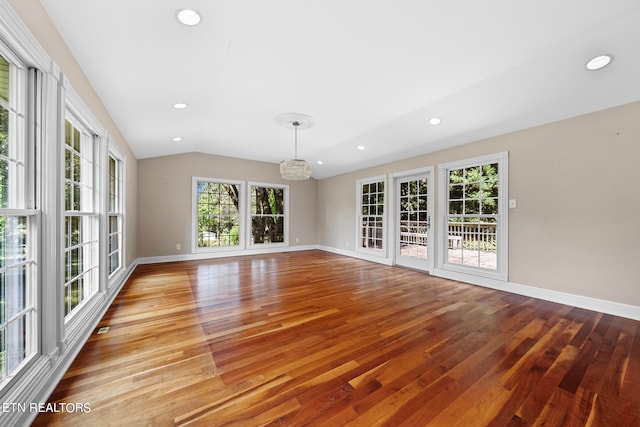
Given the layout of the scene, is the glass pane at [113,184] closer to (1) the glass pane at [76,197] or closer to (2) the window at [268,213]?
(1) the glass pane at [76,197]

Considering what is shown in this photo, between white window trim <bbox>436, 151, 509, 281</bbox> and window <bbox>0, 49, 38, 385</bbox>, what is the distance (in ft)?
16.3

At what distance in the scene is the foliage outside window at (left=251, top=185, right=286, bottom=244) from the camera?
7008mm

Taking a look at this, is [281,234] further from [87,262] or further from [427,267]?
[87,262]

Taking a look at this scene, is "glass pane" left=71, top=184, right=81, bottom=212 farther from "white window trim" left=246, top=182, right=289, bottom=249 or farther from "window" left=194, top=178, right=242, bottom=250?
"white window trim" left=246, top=182, right=289, bottom=249

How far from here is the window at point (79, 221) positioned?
2.23m

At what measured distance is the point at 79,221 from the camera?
2570 mm

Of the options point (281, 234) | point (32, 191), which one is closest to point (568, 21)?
point (32, 191)

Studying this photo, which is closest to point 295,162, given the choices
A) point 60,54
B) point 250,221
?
point 60,54

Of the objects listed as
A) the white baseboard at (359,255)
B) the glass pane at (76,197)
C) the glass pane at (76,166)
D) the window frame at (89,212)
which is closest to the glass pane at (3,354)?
the window frame at (89,212)

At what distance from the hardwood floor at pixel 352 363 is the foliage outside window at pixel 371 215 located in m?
2.77

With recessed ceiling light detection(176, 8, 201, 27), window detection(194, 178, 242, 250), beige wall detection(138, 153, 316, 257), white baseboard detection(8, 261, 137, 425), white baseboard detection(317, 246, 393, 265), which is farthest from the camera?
window detection(194, 178, 242, 250)

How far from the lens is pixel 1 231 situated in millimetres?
1332

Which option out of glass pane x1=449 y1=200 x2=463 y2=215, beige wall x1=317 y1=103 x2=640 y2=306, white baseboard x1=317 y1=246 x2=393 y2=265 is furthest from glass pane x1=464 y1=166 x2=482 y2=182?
white baseboard x1=317 y1=246 x2=393 y2=265

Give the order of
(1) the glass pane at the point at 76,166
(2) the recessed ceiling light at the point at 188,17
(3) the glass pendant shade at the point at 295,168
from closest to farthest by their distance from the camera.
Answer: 1. (2) the recessed ceiling light at the point at 188,17
2. (1) the glass pane at the point at 76,166
3. (3) the glass pendant shade at the point at 295,168
